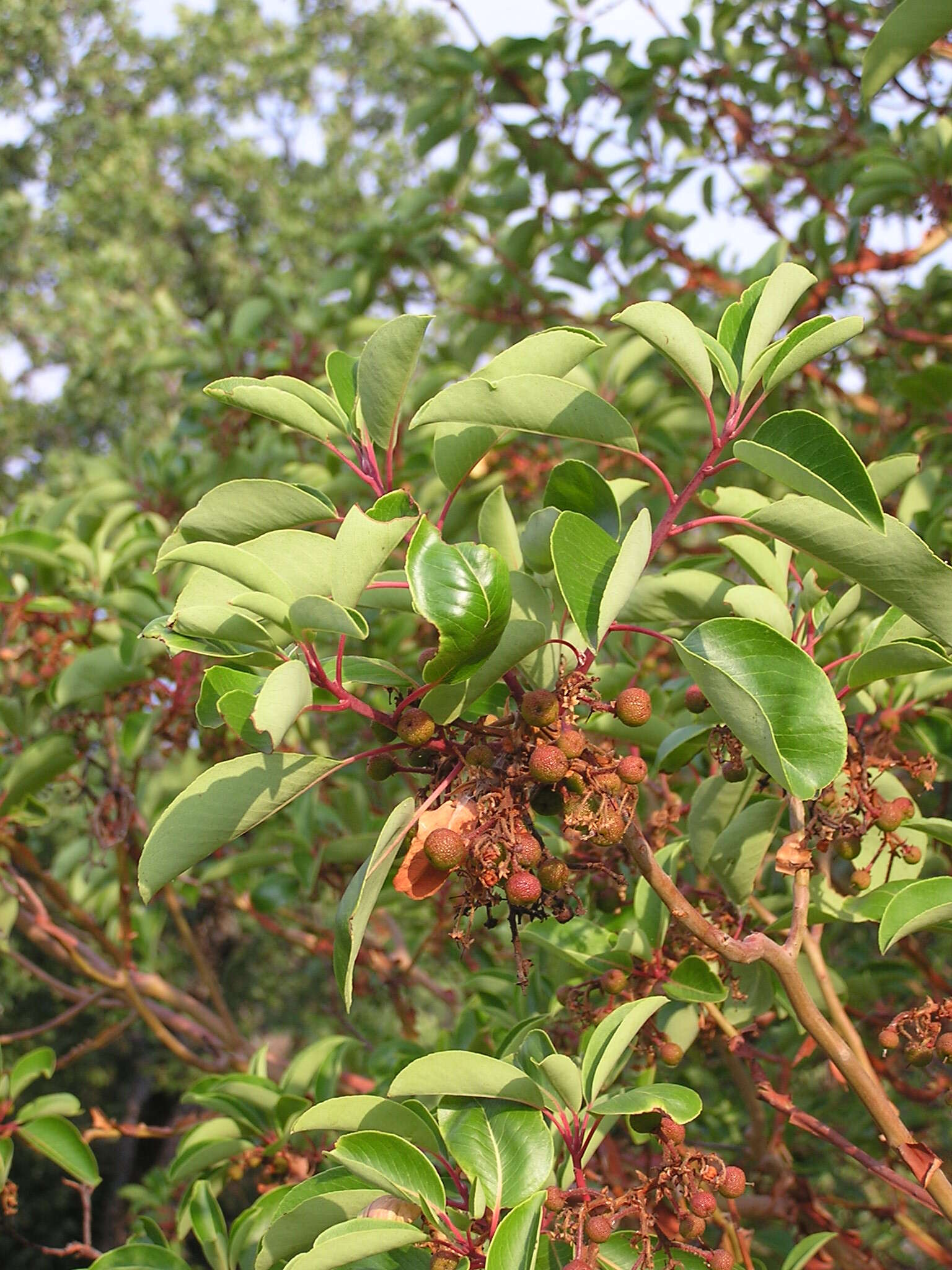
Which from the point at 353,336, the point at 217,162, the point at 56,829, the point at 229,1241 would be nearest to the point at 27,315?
the point at 217,162

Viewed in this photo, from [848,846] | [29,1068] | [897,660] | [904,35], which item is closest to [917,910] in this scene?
[848,846]

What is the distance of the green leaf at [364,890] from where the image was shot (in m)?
0.96

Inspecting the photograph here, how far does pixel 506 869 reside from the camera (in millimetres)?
935

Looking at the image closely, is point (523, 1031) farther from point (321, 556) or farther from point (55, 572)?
point (55, 572)

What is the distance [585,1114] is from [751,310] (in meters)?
0.89

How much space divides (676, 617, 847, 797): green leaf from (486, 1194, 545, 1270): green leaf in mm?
454

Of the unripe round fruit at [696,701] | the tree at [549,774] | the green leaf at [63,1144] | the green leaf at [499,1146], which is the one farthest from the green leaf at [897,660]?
the green leaf at [63,1144]

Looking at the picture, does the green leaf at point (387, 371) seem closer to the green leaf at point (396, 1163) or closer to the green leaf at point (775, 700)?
the green leaf at point (775, 700)

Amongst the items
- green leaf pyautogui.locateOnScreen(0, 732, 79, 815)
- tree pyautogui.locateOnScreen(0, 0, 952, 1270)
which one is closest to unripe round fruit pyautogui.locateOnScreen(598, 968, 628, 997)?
tree pyautogui.locateOnScreen(0, 0, 952, 1270)

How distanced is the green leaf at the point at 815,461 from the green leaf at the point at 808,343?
49 millimetres

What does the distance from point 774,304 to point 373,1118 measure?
0.96m

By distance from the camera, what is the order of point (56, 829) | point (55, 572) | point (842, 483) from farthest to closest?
point (56, 829) < point (55, 572) < point (842, 483)

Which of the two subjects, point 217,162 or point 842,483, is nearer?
point 842,483

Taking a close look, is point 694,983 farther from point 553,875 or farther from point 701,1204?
point 553,875
